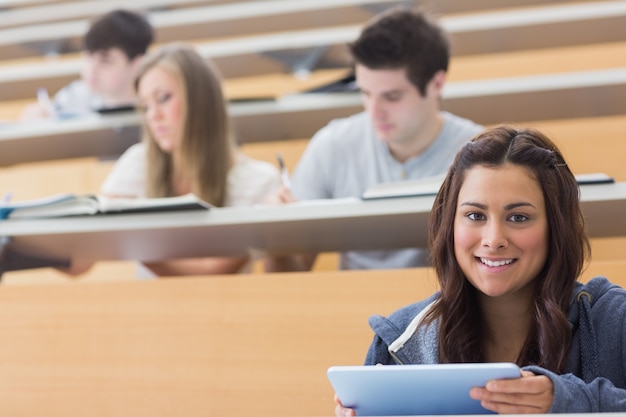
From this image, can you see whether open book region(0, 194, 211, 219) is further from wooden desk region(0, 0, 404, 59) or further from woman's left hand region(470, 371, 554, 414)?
wooden desk region(0, 0, 404, 59)

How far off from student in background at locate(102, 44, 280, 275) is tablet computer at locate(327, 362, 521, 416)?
3.28 feet

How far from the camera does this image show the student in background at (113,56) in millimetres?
2488

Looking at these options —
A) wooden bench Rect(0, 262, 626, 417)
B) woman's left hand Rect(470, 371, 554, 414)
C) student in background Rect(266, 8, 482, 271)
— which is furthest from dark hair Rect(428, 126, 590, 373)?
student in background Rect(266, 8, 482, 271)

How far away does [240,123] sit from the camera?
7.24ft

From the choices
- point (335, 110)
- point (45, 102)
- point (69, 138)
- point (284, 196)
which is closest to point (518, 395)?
point (284, 196)

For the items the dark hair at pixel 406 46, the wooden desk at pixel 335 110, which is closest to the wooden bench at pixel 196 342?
the dark hair at pixel 406 46

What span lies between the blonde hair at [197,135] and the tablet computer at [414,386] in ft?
3.33

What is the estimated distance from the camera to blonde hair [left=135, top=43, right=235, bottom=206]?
1.90 m

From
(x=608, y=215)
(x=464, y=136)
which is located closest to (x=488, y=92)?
(x=464, y=136)

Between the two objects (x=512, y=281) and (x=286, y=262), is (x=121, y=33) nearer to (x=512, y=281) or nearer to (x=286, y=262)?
(x=286, y=262)

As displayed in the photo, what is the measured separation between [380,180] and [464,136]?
0.18 meters

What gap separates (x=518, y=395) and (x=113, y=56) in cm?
184

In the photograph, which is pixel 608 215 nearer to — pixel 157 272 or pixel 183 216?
pixel 183 216

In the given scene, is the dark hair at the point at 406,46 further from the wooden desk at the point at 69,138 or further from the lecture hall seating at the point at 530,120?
the wooden desk at the point at 69,138
